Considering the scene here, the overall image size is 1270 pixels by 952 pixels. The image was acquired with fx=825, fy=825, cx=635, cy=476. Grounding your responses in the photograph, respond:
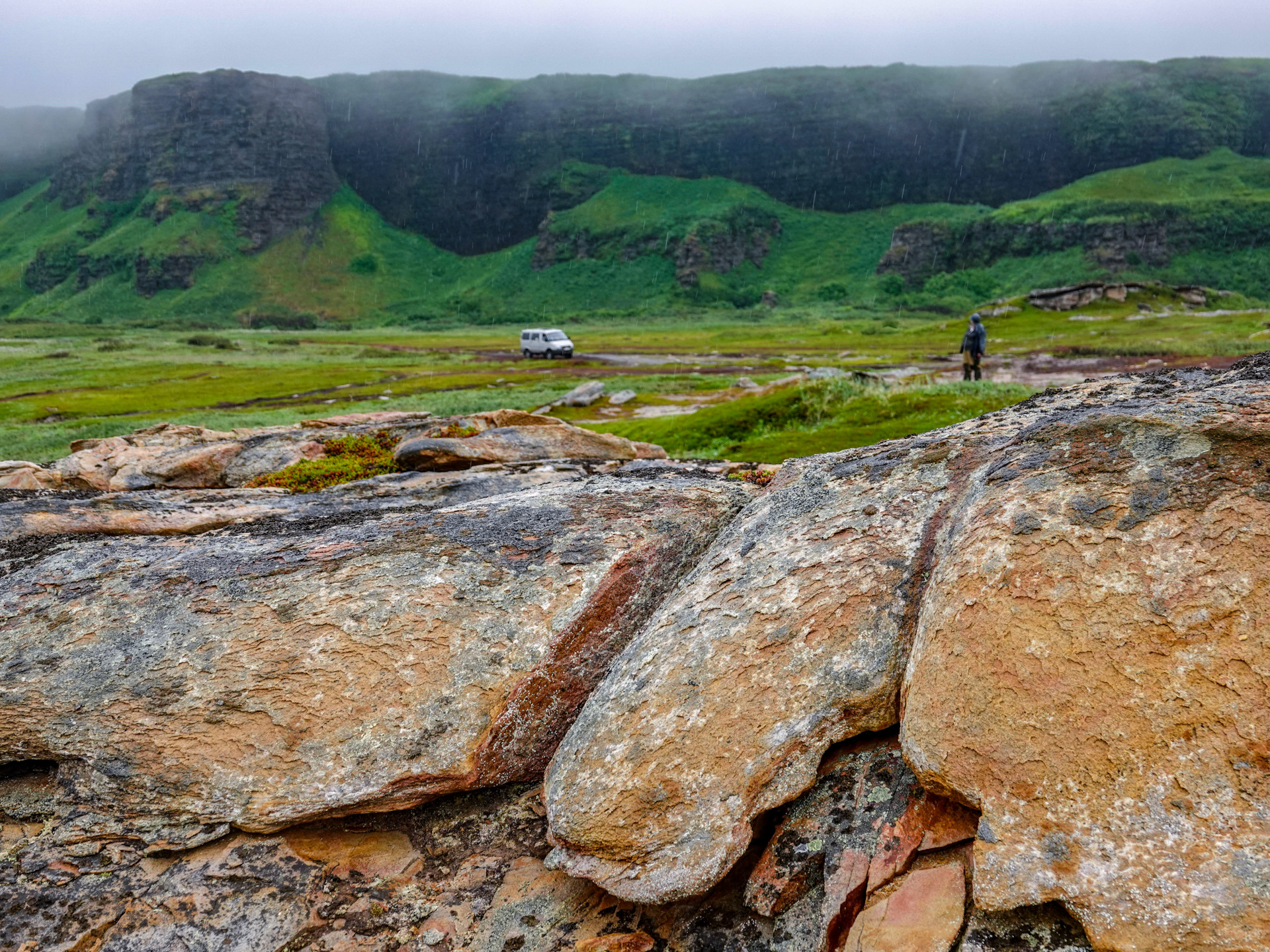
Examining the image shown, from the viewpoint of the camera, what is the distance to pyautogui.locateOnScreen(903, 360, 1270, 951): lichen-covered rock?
15.9ft

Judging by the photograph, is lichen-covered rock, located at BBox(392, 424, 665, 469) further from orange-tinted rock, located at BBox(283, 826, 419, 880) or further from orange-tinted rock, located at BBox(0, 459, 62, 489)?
orange-tinted rock, located at BBox(283, 826, 419, 880)

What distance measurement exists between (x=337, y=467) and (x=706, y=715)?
36.0 feet

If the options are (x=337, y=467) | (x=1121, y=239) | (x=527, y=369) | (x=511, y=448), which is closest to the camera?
(x=511, y=448)

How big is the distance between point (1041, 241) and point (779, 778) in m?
172

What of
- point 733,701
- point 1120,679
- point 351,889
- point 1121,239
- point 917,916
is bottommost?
point 1121,239

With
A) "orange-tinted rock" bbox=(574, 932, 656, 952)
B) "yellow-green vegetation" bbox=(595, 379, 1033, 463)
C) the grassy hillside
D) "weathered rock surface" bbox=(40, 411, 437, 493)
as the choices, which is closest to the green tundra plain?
"yellow-green vegetation" bbox=(595, 379, 1033, 463)

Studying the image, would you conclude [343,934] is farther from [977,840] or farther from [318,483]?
[318,483]

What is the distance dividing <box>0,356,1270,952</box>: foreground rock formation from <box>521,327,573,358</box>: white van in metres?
77.1

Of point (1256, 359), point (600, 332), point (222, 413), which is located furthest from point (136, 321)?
point (1256, 359)

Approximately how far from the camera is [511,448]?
50.8ft

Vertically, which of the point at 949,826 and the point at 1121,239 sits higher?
the point at 949,826

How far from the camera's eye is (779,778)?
6441 millimetres

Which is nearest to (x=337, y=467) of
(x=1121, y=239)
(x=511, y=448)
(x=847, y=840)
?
(x=511, y=448)

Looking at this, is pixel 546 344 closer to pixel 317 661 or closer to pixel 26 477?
pixel 26 477
